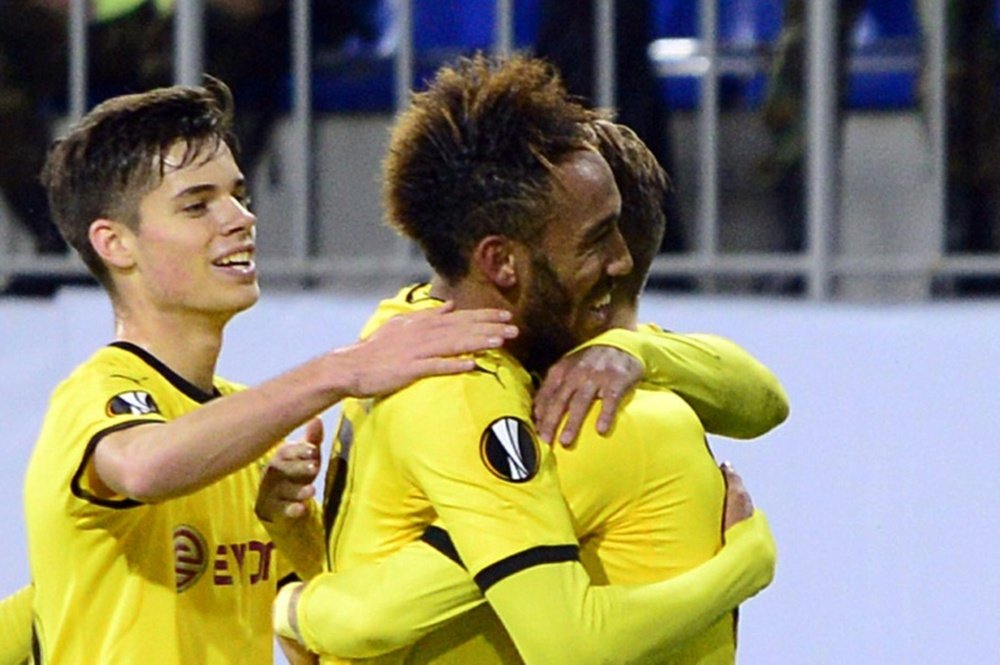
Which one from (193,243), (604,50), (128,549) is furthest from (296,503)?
(604,50)

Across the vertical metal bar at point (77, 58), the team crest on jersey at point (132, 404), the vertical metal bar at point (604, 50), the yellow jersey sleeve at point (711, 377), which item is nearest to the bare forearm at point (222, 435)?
the team crest on jersey at point (132, 404)

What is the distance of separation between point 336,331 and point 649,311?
74 centimetres

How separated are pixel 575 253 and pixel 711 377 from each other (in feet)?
1.00

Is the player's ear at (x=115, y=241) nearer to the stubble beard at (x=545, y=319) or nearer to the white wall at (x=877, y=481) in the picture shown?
the stubble beard at (x=545, y=319)

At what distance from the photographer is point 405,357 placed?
224 centimetres

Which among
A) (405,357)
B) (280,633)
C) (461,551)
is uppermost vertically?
(405,357)

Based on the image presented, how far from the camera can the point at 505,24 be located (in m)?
5.38

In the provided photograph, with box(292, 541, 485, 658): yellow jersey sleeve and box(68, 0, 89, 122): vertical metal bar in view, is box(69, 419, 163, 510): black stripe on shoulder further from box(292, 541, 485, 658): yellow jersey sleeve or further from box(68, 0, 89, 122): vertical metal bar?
box(68, 0, 89, 122): vertical metal bar

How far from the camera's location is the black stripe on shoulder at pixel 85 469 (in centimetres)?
245

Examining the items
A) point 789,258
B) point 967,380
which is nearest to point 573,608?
point 967,380

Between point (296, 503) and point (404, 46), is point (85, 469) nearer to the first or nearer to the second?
point (296, 503)

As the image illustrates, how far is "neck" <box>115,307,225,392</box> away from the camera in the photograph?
2668 millimetres

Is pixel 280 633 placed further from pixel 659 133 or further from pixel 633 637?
pixel 659 133

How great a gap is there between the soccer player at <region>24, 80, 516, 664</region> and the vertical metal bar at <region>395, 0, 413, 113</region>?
279 cm
